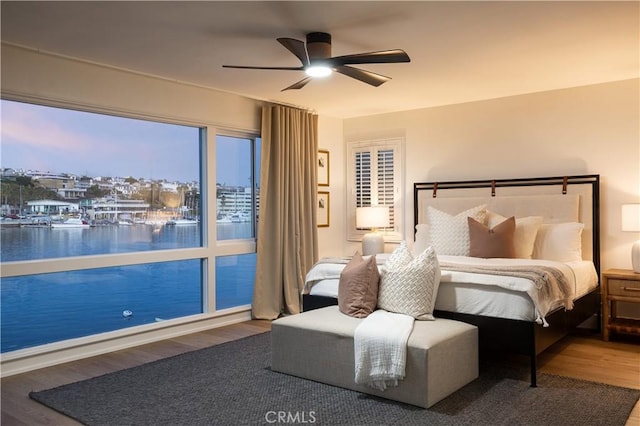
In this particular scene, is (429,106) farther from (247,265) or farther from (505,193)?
(247,265)

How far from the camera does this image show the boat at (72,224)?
436 centimetres

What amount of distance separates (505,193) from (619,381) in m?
2.41

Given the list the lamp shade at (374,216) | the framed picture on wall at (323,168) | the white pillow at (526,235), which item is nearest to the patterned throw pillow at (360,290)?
the white pillow at (526,235)

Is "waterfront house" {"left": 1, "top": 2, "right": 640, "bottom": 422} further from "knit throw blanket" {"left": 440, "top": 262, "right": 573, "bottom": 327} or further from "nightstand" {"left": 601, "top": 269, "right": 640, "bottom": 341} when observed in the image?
"knit throw blanket" {"left": 440, "top": 262, "right": 573, "bottom": 327}

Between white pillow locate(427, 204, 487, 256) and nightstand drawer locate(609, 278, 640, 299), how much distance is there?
4.12 feet

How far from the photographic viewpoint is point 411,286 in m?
3.68

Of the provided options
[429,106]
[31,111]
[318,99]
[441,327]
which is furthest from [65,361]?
[429,106]

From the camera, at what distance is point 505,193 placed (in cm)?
565

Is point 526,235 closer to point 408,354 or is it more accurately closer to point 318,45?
Answer: point 408,354

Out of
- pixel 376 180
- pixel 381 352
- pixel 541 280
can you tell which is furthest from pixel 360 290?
pixel 376 180

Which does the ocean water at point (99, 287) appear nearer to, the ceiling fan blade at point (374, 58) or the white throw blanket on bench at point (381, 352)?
the white throw blanket on bench at point (381, 352)

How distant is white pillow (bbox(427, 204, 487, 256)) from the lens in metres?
5.13

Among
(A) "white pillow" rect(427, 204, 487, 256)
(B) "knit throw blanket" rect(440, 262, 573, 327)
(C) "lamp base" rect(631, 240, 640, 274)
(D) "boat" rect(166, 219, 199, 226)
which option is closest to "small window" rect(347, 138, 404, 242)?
(A) "white pillow" rect(427, 204, 487, 256)

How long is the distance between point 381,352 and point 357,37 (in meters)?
2.19
